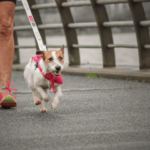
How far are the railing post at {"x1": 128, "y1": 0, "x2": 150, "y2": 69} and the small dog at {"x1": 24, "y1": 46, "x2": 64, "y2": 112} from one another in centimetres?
238

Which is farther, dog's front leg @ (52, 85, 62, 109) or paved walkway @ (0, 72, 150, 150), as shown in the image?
dog's front leg @ (52, 85, 62, 109)

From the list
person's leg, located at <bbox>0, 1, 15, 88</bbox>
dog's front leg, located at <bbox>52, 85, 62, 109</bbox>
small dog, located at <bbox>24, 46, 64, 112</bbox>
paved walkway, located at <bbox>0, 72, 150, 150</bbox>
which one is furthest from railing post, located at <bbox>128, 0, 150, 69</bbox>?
dog's front leg, located at <bbox>52, 85, 62, 109</bbox>

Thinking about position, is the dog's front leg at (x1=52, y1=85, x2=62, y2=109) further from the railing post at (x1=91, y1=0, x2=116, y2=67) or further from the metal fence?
the railing post at (x1=91, y1=0, x2=116, y2=67)

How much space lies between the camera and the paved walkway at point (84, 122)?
2.76m

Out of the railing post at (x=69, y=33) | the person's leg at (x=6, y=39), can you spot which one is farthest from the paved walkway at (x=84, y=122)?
the railing post at (x=69, y=33)

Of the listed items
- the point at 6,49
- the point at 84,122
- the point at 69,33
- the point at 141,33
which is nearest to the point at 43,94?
the point at 84,122

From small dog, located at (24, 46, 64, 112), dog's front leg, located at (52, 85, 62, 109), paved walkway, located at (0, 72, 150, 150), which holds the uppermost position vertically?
small dog, located at (24, 46, 64, 112)

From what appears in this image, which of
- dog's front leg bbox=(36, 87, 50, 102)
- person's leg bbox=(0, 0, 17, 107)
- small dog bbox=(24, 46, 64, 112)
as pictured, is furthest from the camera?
person's leg bbox=(0, 0, 17, 107)

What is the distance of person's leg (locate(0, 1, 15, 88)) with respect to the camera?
14.1 feet

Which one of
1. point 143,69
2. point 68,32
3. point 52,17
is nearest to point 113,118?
point 143,69

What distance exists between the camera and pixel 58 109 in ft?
13.6

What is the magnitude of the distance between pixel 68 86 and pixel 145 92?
1.37m

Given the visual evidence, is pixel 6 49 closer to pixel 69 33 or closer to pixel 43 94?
pixel 43 94

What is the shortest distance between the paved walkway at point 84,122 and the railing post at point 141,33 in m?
0.79
